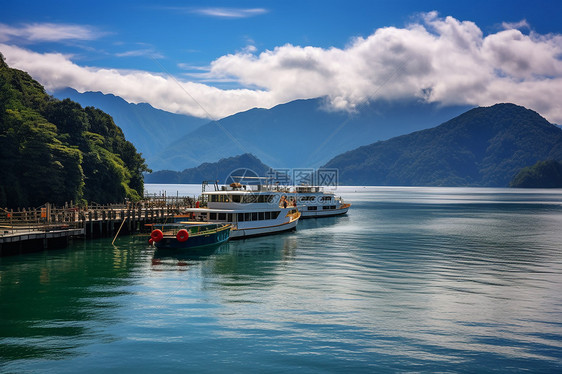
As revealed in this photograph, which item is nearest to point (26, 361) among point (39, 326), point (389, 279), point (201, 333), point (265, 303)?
point (39, 326)

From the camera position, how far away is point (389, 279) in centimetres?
3466

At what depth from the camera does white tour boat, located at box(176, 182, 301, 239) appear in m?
57.2

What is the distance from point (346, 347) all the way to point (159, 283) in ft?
56.1

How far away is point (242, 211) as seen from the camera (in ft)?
189

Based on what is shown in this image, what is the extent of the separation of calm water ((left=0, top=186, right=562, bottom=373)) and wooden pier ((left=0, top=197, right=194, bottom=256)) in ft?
6.37

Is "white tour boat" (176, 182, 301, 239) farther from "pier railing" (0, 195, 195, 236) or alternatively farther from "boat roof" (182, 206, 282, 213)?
"pier railing" (0, 195, 195, 236)

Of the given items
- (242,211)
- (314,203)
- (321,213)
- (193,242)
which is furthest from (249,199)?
(321,213)

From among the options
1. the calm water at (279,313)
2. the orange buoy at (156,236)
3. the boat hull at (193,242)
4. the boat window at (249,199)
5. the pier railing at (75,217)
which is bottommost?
the calm water at (279,313)

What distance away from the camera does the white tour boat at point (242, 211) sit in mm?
57156

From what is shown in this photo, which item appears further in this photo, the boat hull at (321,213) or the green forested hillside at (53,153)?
the boat hull at (321,213)

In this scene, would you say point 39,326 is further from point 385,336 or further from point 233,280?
point 385,336

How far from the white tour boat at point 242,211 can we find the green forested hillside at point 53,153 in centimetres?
2672

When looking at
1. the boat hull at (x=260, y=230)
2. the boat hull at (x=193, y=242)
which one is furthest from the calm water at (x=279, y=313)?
the boat hull at (x=260, y=230)

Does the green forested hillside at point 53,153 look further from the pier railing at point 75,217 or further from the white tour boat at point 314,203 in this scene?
the white tour boat at point 314,203
